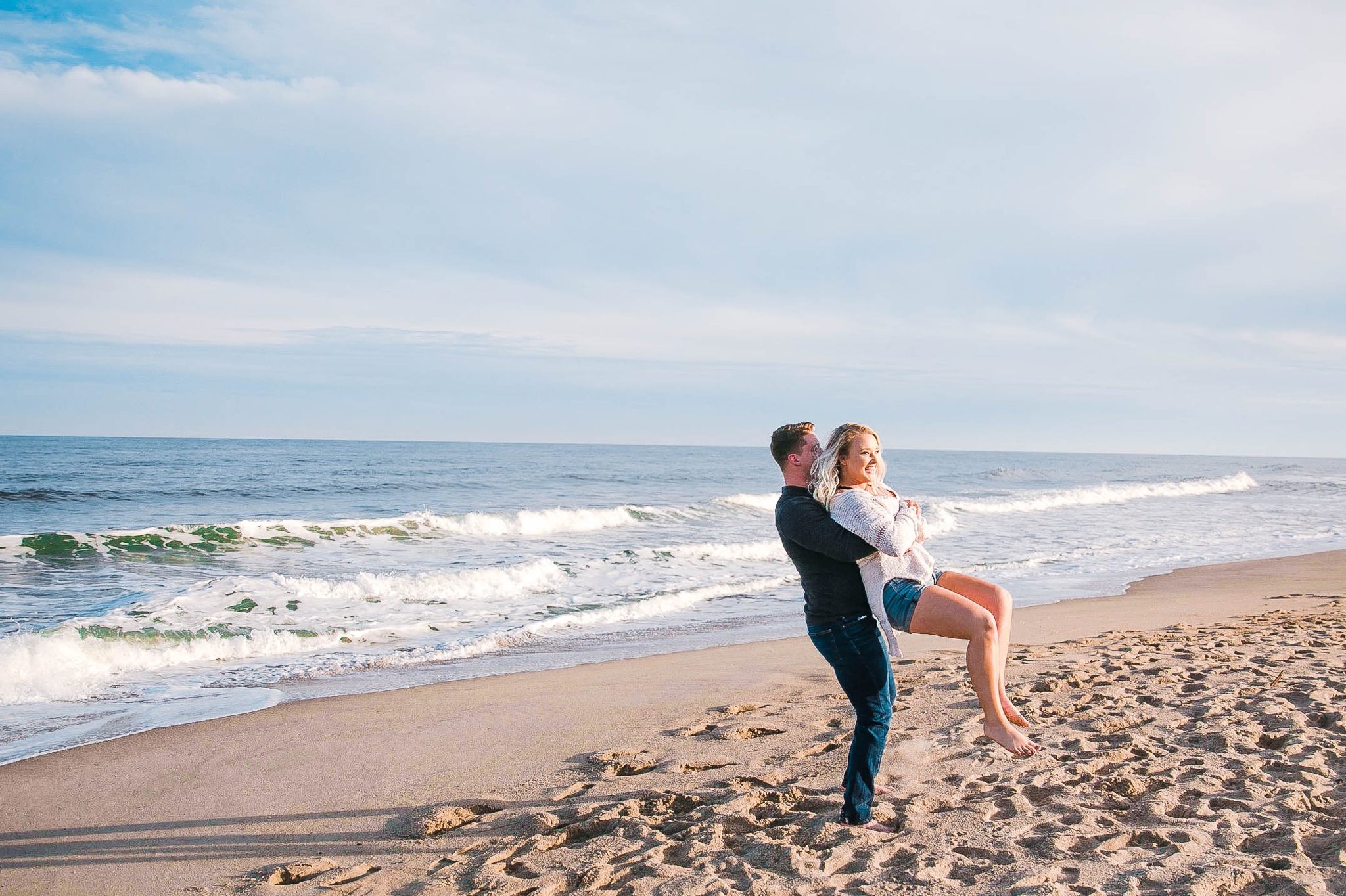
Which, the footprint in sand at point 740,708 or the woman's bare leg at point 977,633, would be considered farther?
the footprint in sand at point 740,708

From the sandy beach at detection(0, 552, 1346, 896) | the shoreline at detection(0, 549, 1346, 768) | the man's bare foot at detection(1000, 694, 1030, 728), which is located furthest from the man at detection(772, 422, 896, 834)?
the shoreline at detection(0, 549, 1346, 768)

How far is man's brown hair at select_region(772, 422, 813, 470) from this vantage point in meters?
3.86

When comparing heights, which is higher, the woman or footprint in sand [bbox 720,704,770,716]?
the woman

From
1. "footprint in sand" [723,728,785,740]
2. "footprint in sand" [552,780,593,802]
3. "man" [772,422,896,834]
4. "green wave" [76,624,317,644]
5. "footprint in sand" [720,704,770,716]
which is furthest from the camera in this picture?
"green wave" [76,624,317,644]

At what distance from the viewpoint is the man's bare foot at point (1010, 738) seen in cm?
353

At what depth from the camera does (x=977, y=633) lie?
353 centimetres

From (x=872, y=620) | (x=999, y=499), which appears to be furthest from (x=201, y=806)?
(x=999, y=499)

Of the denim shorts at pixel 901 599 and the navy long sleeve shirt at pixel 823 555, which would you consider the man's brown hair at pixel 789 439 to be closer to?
the navy long sleeve shirt at pixel 823 555

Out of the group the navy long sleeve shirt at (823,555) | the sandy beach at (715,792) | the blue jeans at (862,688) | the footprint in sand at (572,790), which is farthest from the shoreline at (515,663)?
the navy long sleeve shirt at (823,555)

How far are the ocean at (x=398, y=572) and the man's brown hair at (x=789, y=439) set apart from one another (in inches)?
208

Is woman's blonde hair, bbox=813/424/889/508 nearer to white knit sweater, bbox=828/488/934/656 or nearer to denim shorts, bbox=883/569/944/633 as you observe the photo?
white knit sweater, bbox=828/488/934/656

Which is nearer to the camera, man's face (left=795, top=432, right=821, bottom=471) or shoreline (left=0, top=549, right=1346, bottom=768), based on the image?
man's face (left=795, top=432, right=821, bottom=471)

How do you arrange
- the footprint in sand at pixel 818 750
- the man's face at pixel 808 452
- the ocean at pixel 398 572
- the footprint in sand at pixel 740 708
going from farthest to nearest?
the ocean at pixel 398 572, the footprint in sand at pixel 740 708, the footprint in sand at pixel 818 750, the man's face at pixel 808 452

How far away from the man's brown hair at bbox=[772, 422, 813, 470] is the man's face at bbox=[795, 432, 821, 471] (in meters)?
0.01
